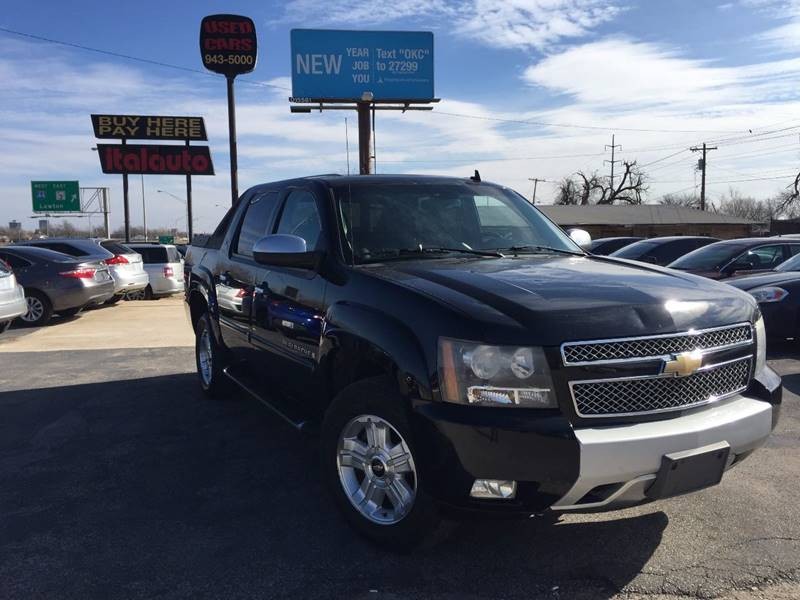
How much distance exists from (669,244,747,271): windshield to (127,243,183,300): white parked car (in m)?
12.0

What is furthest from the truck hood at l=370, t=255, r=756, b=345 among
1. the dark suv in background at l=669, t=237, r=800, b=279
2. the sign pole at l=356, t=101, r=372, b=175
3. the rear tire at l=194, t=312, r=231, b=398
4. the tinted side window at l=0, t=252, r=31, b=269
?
the sign pole at l=356, t=101, r=372, b=175

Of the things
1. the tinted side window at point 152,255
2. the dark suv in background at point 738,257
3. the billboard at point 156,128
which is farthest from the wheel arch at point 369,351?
the billboard at point 156,128

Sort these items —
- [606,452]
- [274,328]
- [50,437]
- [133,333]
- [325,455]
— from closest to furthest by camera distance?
1. [606,452]
2. [325,455]
3. [274,328]
4. [50,437]
5. [133,333]

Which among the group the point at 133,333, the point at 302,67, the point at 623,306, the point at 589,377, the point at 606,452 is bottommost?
the point at 133,333

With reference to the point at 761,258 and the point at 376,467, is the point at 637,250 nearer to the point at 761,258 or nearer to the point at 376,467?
the point at 761,258

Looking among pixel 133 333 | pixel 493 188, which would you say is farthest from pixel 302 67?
pixel 493 188

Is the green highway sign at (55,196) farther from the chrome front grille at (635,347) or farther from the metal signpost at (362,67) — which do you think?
the chrome front grille at (635,347)

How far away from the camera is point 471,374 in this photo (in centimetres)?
271

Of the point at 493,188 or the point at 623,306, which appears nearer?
the point at 623,306

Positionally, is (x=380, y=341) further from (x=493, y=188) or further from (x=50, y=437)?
(x=50, y=437)

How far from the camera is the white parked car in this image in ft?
54.5

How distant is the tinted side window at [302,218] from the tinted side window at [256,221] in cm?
24

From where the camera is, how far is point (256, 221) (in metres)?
5.18

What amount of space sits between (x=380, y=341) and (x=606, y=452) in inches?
42.4
